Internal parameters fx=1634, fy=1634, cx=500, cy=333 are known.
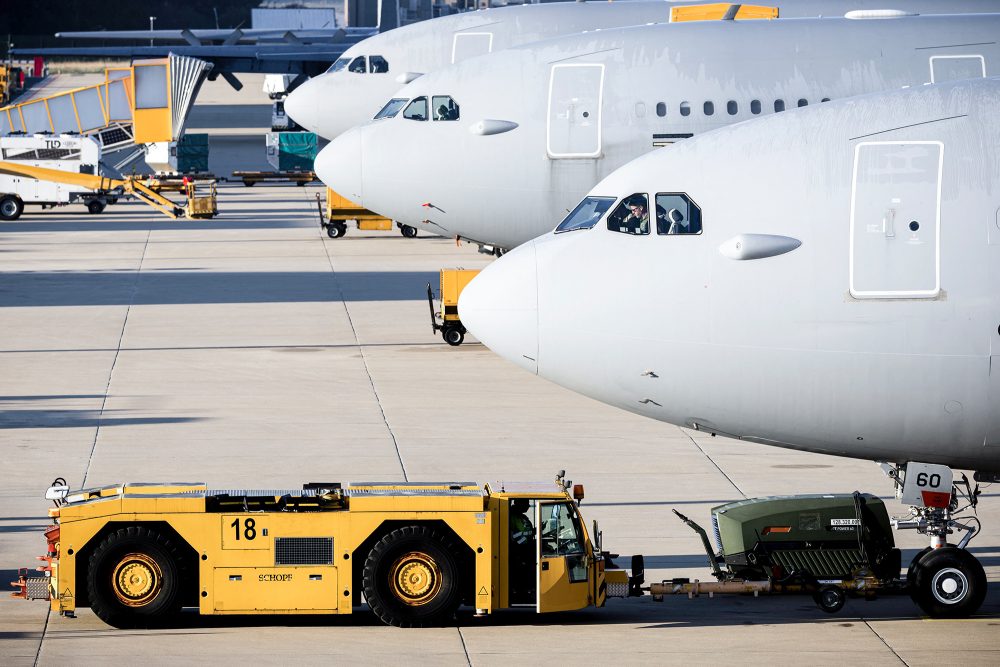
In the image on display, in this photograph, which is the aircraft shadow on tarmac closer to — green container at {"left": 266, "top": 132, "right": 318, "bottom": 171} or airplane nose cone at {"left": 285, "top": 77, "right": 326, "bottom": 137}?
airplane nose cone at {"left": 285, "top": 77, "right": 326, "bottom": 137}

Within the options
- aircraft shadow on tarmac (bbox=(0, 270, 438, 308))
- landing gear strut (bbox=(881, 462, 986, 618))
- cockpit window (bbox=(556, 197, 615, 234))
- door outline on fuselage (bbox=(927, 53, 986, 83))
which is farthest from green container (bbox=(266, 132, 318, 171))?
landing gear strut (bbox=(881, 462, 986, 618))

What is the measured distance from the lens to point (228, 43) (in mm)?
103000

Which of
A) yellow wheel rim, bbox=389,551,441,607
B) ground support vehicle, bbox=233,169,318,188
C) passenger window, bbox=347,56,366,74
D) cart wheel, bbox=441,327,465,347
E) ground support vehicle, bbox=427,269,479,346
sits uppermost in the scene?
passenger window, bbox=347,56,366,74

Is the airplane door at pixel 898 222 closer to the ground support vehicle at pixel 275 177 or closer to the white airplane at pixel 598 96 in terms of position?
the white airplane at pixel 598 96

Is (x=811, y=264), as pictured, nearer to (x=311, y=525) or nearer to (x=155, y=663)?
(x=311, y=525)

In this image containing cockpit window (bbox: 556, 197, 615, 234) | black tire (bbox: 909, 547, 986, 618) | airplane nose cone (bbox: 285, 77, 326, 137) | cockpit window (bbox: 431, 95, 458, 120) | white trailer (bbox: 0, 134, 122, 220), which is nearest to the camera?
black tire (bbox: 909, 547, 986, 618)

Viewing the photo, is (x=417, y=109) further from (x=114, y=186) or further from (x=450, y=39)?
(x=114, y=186)

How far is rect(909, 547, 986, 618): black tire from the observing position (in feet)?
48.4

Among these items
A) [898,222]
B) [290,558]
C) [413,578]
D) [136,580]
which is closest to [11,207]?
[136,580]

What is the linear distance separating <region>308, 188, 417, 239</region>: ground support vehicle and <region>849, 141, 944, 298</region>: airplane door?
118 feet

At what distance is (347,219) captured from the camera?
49.8m

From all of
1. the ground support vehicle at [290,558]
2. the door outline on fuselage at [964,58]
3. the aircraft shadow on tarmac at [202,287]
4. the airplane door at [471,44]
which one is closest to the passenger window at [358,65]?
the airplane door at [471,44]

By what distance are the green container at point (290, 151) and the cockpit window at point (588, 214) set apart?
57.9 meters

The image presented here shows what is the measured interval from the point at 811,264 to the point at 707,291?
3.02 ft
